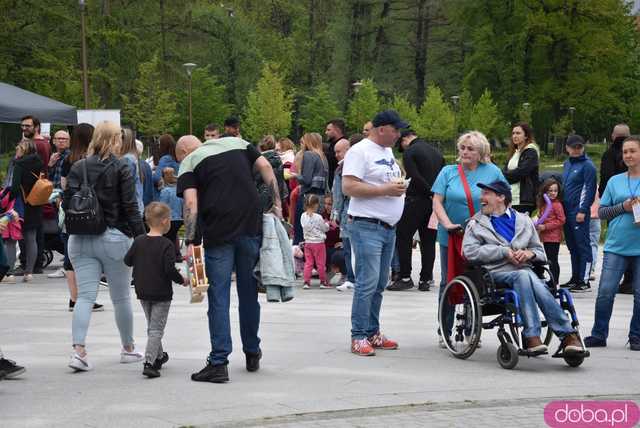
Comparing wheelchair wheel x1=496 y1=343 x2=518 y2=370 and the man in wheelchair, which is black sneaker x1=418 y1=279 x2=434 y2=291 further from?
wheelchair wheel x1=496 y1=343 x2=518 y2=370

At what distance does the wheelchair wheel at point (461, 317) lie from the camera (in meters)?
8.44

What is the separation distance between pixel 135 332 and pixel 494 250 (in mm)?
3527

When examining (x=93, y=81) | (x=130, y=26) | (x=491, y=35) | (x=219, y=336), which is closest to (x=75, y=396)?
(x=219, y=336)

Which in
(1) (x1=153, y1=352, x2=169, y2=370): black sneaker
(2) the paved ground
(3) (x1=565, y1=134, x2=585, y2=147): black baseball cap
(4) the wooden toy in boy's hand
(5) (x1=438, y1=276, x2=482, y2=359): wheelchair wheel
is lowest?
(2) the paved ground

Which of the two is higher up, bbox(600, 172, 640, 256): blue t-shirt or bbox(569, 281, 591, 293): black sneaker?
bbox(600, 172, 640, 256): blue t-shirt

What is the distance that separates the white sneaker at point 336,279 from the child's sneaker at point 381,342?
204 inches

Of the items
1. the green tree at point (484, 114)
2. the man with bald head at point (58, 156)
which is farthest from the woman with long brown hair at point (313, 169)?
the green tree at point (484, 114)

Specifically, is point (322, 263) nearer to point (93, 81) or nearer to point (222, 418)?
point (222, 418)

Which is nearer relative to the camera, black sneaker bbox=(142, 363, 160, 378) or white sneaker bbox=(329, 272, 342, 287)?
black sneaker bbox=(142, 363, 160, 378)

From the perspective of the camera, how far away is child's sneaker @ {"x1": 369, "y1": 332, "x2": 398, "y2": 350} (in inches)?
362

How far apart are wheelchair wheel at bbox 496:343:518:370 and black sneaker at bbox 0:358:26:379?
11.3ft

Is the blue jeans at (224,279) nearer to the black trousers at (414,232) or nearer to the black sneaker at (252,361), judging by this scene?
the black sneaker at (252,361)

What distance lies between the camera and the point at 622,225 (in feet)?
30.7

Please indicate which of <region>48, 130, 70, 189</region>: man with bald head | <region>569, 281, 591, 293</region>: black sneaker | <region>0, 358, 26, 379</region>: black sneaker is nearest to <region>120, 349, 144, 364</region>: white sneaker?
<region>0, 358, 26, 379</region>: black sneaker
